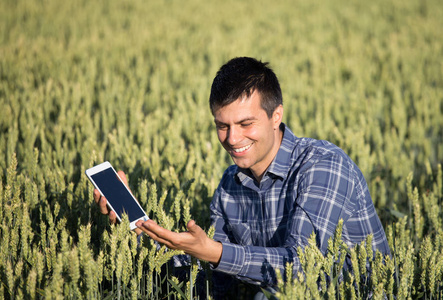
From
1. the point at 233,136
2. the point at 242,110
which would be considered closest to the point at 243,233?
the point at 233,136

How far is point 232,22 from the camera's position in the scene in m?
9.86

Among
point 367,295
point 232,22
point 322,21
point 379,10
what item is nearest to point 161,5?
point 232,22

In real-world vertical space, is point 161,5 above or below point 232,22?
above

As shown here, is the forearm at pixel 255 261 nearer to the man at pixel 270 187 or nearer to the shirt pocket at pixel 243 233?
the man at pixel 270 187

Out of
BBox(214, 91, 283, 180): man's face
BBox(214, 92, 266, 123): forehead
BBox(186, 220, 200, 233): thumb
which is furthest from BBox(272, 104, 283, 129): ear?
BBox(186, 220, 200, 233): thumb

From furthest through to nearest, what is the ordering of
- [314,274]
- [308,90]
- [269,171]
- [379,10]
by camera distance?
[379,10], [308,90], [269,171], [314,274]

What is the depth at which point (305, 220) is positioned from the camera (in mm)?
1952

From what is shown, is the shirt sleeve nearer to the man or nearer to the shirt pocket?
the man

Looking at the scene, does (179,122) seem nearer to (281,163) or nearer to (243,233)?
(243,233)

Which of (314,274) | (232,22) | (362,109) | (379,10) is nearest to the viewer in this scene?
(314,274)

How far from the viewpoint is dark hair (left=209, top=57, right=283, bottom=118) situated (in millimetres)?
2077

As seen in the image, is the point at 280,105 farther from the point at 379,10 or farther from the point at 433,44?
the point at 379,10

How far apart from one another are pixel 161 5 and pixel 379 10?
17.3 feet

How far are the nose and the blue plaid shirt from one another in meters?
0.20
